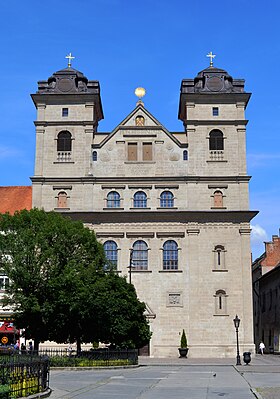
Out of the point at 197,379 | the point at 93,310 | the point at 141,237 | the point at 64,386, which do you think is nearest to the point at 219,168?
the point at 141,237

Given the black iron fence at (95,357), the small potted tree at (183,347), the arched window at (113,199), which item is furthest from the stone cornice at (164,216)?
the black iron fence at (95,357)

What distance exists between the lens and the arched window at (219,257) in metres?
54.7

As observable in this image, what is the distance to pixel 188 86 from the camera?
58.9m

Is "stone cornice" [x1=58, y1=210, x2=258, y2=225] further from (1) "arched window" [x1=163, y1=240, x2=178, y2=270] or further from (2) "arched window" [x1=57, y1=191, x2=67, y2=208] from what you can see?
(1) "arched window" [x1=163, y1=240, x2=178, y2=270]

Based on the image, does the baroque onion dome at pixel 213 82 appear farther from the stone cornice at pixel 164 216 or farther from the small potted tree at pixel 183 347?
the small potted tree at pixel 183 347

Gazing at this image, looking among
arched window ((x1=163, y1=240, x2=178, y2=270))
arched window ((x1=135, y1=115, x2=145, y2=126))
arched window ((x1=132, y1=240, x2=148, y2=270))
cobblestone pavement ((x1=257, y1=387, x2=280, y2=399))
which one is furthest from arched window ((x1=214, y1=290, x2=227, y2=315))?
cobblestone pavement ((x1=257, y1=387, x2=280, y2=399))

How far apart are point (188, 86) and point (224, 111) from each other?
4.15 meters

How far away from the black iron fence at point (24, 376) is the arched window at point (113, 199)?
36845mm

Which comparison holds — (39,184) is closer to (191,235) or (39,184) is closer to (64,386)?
(191,235)

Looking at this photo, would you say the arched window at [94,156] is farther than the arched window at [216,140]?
No

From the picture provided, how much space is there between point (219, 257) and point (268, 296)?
18.2m

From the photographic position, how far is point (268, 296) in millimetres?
70375

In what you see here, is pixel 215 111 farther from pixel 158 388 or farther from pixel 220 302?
pixel 158 388

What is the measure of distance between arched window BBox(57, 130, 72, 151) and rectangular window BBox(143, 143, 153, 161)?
6.93 metres
